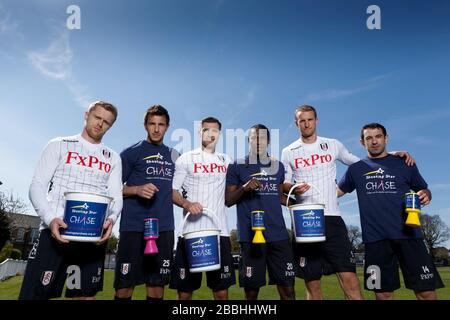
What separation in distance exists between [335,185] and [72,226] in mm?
4078

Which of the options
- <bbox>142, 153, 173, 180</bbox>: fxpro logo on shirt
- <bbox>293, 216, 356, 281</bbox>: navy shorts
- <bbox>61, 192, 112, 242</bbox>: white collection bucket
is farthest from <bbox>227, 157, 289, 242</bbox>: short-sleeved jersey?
<bbox>61, 192, 112, 242</bbox>: white collection bucket

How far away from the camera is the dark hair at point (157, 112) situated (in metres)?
5.84

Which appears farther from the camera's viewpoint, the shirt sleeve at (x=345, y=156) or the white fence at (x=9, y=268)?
the white fence at (x=9, y=268)

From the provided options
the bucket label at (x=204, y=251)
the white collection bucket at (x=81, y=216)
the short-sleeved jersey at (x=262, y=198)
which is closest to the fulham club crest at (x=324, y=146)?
the short-sleeved jersey at (x=262, y=198)

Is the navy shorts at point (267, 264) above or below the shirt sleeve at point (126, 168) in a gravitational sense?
below

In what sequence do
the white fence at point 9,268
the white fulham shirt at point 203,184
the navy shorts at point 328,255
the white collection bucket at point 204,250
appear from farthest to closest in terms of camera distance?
the white fence at point 9,268 → the white fulham shirt at point 203,184 → the navy shorts at point 328,255 → the white collection bucket at point 204,250

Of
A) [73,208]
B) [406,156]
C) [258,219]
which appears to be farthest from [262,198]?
[73,208]

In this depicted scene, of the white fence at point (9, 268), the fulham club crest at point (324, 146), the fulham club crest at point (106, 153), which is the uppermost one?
the fulham club crest at point (324, 146)

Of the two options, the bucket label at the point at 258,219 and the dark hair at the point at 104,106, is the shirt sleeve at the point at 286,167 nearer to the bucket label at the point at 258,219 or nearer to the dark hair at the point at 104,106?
the bucket label at the point at 258,219

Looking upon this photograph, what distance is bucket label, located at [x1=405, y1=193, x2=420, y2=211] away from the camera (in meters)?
5.31

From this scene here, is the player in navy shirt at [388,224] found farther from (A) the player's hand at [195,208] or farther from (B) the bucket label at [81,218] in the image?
(B) the bucket label at [81,218]

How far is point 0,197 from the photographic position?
117 feet

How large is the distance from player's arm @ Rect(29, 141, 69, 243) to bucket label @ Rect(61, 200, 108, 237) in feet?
0.27

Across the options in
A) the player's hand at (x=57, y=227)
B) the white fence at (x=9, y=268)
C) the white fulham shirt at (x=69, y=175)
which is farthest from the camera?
the white fence at (x=9, y=268)
